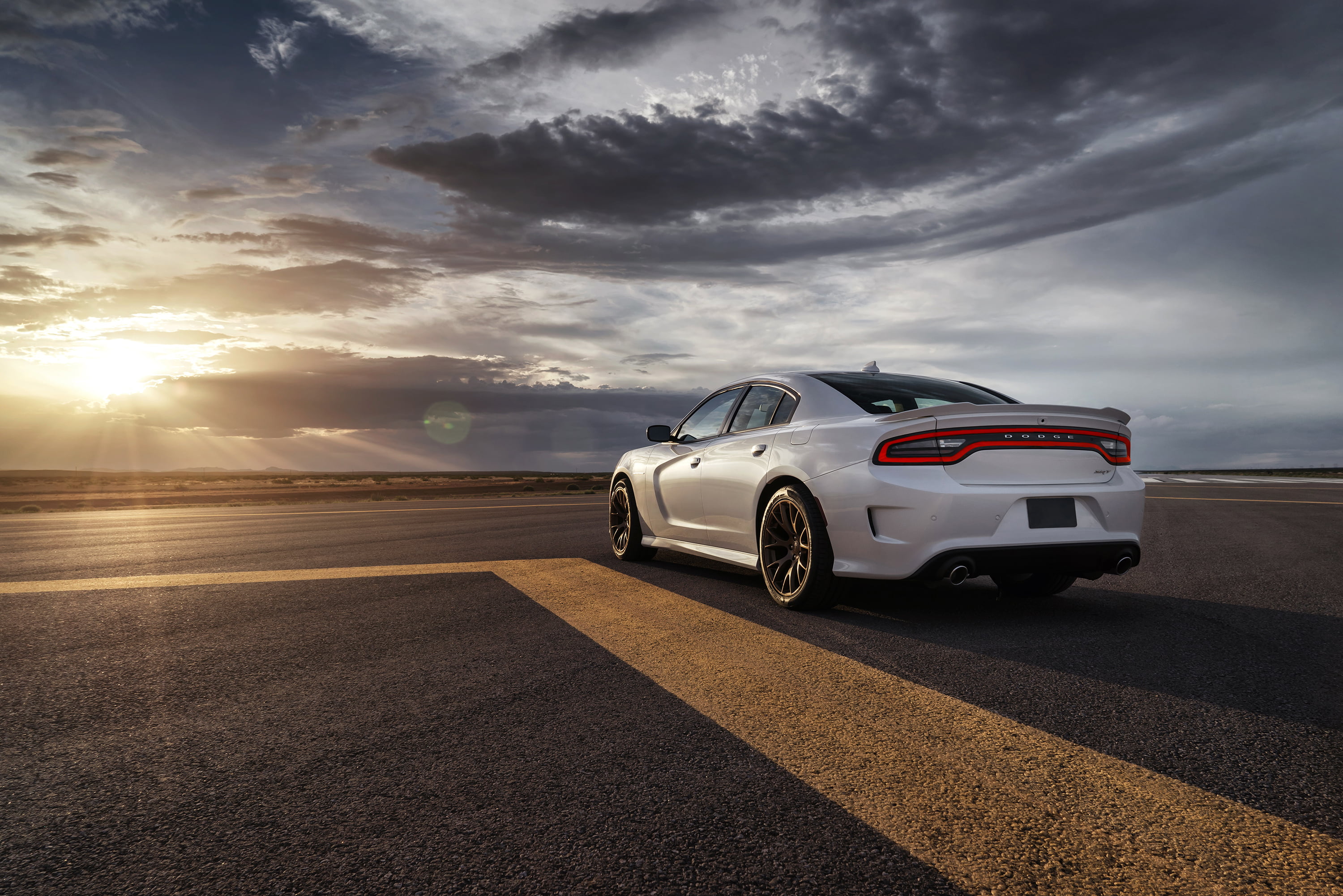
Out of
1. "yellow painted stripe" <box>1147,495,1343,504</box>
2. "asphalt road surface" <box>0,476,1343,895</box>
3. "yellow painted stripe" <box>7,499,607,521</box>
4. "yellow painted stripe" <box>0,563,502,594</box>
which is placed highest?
"asphalt road surface" <box>0,476,1343,895</box>

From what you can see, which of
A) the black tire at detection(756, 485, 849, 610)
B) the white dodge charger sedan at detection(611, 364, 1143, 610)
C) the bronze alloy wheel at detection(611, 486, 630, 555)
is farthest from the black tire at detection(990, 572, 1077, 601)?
the bronze alloy wheel at detection(611, 486, 630, 555)

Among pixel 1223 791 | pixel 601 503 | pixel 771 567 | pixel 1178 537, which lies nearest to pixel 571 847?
pixel 1223 791

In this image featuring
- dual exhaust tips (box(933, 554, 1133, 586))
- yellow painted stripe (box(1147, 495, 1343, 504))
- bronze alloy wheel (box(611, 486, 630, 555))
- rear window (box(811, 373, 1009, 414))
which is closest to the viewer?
dual exhaust tips (box(933, 554, 1133, 586))

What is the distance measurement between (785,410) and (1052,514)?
180 centimetres

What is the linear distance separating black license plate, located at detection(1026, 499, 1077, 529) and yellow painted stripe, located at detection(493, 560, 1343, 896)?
1.52m

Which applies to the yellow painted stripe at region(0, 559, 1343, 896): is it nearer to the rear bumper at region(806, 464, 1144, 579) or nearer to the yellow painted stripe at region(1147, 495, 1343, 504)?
the rear bumper at region(806, 464, 1144, 579)

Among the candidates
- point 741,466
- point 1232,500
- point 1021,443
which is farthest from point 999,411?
point 1232,500

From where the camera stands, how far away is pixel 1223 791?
90.9 inches

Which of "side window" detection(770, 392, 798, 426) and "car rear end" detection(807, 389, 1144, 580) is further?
"side window" detection(770, 392, 798, 426)

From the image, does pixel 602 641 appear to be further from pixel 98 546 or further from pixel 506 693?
→ pixel 98 546

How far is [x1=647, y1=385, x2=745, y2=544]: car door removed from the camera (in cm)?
637

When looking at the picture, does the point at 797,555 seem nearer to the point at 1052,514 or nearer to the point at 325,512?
the point at 1052,514

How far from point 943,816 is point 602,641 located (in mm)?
2382

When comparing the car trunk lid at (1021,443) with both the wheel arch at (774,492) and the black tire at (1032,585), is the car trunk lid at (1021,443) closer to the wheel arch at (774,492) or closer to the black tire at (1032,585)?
the wheel arch at (774,492)
